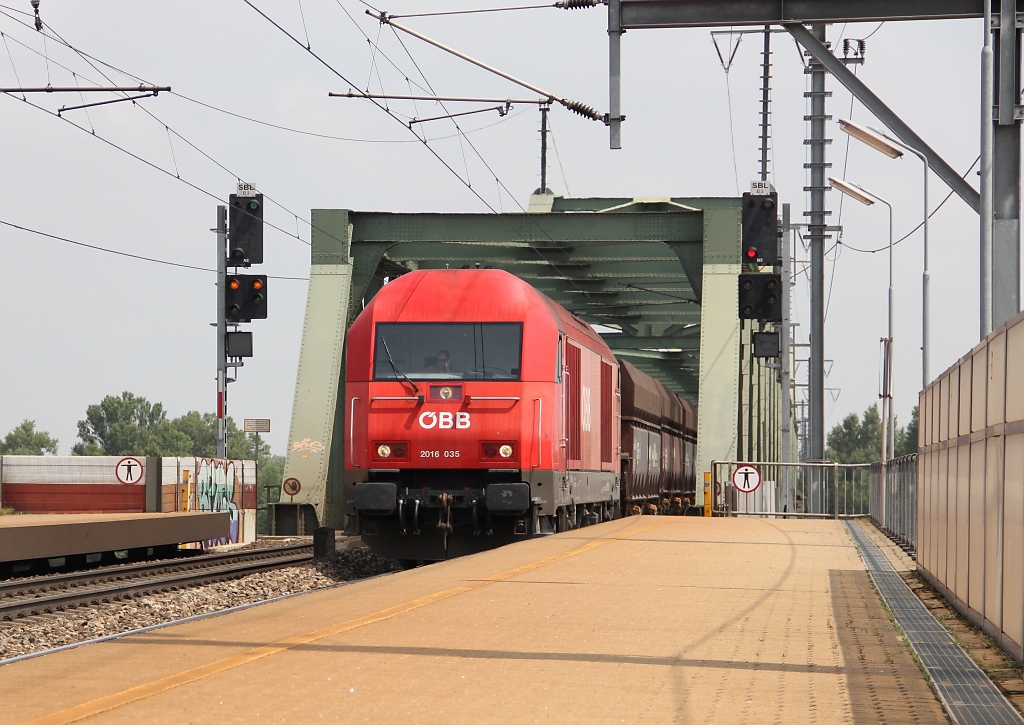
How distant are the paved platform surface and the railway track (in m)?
3.87

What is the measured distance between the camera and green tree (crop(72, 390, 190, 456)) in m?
146

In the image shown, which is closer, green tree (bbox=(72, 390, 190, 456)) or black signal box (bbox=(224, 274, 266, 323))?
black signal box (bbox=(224, 274, 266, 323))

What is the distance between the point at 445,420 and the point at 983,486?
915 centimetres

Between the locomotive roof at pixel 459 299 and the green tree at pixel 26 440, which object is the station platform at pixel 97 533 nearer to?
the locomotive roof at pixel 459 299

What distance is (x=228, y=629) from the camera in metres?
9.16

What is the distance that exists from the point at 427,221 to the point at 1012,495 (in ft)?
64.7

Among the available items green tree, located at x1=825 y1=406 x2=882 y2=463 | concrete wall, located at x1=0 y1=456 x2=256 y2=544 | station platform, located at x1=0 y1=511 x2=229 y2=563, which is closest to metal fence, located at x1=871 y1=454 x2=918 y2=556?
station platform, located at x1=0 y1=511 x2=229 y2=563

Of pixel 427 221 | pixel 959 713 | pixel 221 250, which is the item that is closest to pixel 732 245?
pixel 427 221

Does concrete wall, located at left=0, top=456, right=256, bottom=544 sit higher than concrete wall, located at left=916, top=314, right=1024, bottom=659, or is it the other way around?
concrete wall, located at left=916, top=314, right=1024, bottom=659

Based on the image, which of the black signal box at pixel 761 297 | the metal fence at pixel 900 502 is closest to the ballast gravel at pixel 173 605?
the metal fence at pixel 900 502

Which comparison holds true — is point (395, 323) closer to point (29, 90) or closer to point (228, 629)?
point (29, 90)

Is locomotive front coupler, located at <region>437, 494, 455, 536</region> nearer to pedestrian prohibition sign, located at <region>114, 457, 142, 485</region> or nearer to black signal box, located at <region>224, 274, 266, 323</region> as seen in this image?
black signal box, located at <region>224, 274, 266, 323</region>

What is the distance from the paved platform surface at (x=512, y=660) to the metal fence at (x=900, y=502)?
6.95m

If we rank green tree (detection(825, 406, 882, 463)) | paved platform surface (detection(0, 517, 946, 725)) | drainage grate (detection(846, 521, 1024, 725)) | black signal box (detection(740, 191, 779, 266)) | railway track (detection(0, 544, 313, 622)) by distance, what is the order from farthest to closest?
green tree (detection(825, 406, 882, 463)), black signal box (detection(740, 191, 779, 266)), railway track (detection(0, 544, 313, 622)), drainage grate (detection(846, 521, 1024, 725)), paved platform surface (detection(0, 517, 946, 725))
